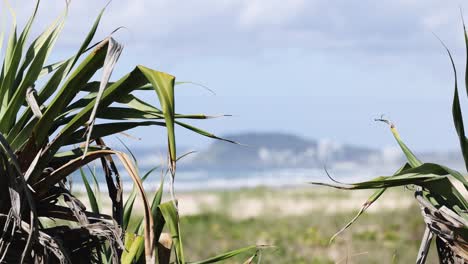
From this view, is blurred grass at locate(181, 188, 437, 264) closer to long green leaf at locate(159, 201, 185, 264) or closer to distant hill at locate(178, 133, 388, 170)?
long green leaf at locate(159, 201, 185, 264)

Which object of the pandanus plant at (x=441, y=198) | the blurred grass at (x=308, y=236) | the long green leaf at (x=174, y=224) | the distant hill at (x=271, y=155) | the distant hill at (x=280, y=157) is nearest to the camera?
the long green leaf at (x=174, y=224)

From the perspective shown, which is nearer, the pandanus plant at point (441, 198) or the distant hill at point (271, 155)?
the pandanus plant at point (441, 198)

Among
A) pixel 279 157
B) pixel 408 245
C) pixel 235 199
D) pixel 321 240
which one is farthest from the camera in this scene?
pixel 279 157

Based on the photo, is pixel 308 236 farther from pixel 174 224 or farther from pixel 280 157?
pixel 280 157

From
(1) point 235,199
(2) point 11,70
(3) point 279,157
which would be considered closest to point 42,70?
(2) point 11,70

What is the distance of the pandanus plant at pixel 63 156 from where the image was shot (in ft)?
10.6

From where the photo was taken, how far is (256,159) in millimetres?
89938

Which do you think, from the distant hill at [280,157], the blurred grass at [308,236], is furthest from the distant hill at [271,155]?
the blurred grass at [308,236]

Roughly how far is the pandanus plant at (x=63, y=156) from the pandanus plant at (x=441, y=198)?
0.75 m

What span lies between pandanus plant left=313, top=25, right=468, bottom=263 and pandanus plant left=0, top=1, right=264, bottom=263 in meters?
0.75

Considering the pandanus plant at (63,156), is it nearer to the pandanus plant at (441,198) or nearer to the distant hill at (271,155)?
the pandanus plant at (441,198)

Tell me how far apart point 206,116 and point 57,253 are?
0.73 m

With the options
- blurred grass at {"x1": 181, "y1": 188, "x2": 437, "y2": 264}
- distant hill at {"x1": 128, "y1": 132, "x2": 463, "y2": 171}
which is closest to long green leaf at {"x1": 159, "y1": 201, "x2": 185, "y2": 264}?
blurred grass at {"x1": 181, "y1": 188, "x2": 437, "y2": 264}

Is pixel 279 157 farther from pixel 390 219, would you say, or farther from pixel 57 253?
pixel 57 253
